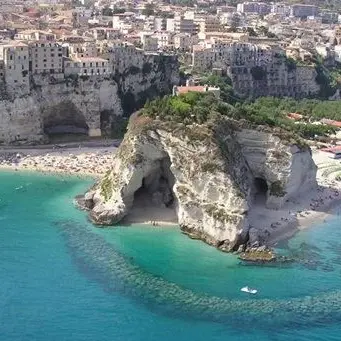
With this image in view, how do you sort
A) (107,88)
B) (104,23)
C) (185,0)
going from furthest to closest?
(185,0), (104,23), (107,88)

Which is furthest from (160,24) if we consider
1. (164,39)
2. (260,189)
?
(260,189)

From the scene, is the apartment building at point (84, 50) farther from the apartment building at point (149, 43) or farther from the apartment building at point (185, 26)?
the apartment building at point (185, 26)

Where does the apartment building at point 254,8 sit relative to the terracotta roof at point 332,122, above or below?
above

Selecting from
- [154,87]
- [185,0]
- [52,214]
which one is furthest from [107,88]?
[185,0]

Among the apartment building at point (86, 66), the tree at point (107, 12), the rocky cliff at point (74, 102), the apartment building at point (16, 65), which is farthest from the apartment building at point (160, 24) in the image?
the apartment building at point (16, 65)

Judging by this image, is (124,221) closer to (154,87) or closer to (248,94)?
(154,87)

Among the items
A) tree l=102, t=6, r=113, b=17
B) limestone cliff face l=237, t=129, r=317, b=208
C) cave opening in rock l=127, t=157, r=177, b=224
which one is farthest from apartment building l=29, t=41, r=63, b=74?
tree l=102, t=6, r=113, b=17
